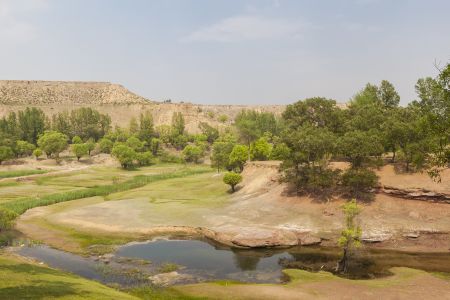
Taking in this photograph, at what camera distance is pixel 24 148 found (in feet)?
511

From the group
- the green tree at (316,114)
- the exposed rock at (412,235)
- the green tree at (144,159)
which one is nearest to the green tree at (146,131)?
the green tree at (144,159)

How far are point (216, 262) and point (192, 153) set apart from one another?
10886 cm

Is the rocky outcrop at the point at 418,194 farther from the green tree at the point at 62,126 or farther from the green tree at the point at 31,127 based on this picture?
the green tree at the point at 62,126

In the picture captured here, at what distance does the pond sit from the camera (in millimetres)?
43438

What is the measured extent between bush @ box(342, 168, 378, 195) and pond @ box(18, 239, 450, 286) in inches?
Result: 558

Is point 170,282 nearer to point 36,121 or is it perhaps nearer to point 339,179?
point 339,179

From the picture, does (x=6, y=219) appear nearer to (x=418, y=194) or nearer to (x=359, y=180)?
(x=359, y=180)

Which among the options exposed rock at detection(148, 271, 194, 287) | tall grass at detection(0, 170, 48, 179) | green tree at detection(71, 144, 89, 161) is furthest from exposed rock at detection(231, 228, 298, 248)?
green tree at detection(71, 144, 89, 161)

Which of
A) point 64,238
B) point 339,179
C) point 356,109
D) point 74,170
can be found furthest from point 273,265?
point 74,170

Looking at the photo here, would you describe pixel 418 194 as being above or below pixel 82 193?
above

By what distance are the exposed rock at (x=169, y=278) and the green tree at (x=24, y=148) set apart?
132815 millimetres

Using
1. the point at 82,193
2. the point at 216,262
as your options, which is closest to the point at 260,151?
the point at 82,193

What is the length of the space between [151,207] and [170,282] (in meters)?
34.9

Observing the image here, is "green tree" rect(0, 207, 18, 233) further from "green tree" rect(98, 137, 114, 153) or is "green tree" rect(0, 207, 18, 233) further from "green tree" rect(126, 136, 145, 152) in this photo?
"green tree" rect(98, 137, 114, 153)
